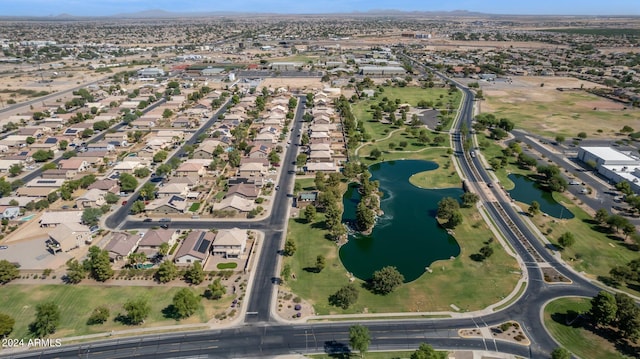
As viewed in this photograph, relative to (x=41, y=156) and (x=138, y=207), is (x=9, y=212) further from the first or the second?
(x=41, y=156)

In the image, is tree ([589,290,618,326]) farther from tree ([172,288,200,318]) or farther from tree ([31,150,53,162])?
tree ([31,150,53,162])

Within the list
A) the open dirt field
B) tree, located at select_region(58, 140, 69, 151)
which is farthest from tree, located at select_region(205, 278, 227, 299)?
the open dirt field

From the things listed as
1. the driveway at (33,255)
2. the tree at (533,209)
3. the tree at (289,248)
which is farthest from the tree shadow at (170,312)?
the tree at (533,209)

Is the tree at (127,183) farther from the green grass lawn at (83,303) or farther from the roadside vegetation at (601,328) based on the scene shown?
the roadside vegetation at (601,328)

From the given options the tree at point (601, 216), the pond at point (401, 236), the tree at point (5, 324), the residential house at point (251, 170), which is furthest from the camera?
the residential house at point (251, 170)

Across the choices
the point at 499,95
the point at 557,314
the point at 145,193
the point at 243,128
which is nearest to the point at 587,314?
the point at 557,314
